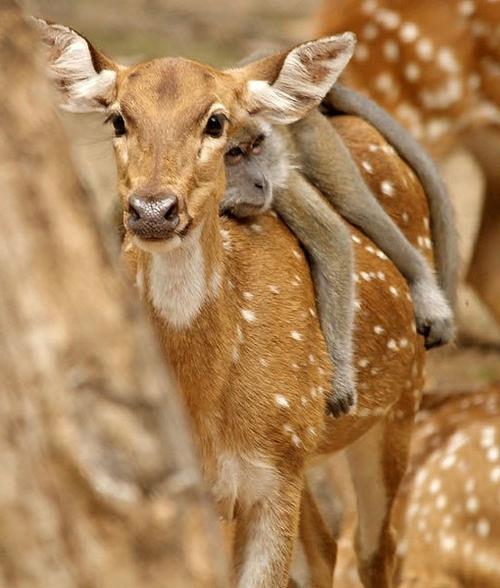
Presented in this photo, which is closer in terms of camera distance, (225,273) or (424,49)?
(225,273)

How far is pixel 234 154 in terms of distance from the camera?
14.3 ft

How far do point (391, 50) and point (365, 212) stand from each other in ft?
9.34

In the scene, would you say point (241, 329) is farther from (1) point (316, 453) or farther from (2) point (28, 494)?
(2) point (28, 494)

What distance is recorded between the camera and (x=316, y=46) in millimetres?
4328

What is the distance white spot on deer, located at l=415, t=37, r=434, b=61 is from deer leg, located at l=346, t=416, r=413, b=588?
8.96 feet

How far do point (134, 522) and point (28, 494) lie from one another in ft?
0.52

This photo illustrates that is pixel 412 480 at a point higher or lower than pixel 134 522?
lower

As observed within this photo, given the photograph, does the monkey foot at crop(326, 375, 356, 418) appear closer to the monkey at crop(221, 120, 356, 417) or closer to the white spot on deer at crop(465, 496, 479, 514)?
the monkey at crop(221, 120, 356, 417)

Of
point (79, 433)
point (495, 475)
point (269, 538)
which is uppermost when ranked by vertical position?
point (79, 433)

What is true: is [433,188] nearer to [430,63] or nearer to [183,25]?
[430,63]

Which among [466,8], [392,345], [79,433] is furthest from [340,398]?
[466,8]

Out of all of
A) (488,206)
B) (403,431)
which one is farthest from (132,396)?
(488,206)

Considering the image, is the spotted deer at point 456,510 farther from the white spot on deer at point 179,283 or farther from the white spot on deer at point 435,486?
the white spot on deer at point 179,283

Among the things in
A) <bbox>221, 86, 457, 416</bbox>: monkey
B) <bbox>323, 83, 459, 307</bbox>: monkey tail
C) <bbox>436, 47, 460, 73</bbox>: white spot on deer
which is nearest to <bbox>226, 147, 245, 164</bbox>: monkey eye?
<bbox>221, 86, 457, 416</bbox>: monkey
